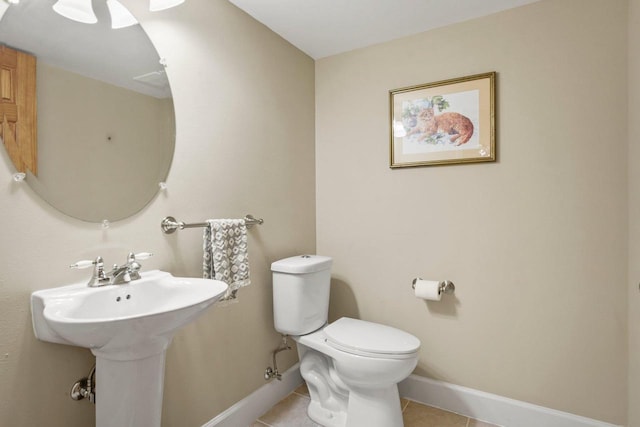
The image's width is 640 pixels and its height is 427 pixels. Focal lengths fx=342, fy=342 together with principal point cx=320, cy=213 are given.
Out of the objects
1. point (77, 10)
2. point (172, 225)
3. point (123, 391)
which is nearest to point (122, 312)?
point (123, 391)

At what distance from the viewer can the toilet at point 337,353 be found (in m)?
1.59

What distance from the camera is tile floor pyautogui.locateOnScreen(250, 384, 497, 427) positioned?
186cm

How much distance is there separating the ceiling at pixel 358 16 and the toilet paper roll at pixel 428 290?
1497 mm

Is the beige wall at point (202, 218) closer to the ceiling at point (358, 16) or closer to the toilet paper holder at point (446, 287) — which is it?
the ceiling at point (358, 16)

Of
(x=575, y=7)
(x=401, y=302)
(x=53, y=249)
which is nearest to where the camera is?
(x=53, y=249)

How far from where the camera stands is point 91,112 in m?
1.23

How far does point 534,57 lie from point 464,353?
1656 mm

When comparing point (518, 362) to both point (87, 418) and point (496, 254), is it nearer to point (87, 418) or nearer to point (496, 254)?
point (496, 254)

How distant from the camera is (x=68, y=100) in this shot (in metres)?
1.16

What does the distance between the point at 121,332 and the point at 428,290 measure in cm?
155

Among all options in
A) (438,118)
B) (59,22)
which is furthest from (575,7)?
(59,22)

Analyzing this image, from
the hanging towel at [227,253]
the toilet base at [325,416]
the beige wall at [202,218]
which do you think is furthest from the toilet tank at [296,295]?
the toilet base at [325,416]

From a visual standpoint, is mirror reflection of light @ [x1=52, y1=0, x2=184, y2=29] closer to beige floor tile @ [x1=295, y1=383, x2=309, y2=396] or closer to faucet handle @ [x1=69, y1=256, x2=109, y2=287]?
faucet handle @ [x1=69, y1=256, x2=109, y2=287]

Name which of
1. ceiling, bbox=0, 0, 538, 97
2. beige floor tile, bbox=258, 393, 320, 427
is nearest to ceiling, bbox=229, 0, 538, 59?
ceiling, bbox=0, 0, 538, 97
